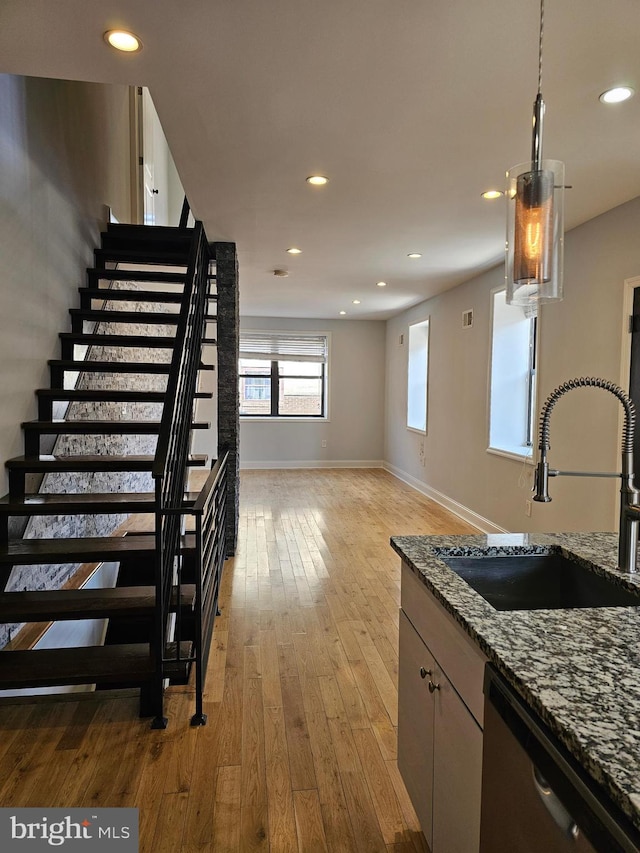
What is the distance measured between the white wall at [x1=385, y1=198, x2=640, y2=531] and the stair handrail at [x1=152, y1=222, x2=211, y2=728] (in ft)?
8.59

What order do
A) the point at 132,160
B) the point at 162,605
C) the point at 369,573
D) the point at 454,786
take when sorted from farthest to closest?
the point at 132,160, the point at 369,573, the point at 162,605, the point at 454,786

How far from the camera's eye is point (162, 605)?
7.10 ft

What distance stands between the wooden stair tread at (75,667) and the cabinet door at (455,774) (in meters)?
1.25

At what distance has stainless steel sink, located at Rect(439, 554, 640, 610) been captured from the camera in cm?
153

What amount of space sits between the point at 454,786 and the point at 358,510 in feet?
A: 15.6

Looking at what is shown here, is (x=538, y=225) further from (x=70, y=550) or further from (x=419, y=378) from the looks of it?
(x=419, y=378)

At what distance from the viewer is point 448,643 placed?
121cm

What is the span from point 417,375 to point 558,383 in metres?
3.83

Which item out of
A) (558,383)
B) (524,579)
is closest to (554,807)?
(524,579)

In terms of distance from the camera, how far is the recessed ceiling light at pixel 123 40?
1710mm

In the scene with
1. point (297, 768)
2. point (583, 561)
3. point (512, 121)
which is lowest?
point (297, 768)

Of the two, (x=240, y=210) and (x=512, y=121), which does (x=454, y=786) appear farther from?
(x=240, y=210)

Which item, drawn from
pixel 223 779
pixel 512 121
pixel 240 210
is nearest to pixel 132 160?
pixel 240 210

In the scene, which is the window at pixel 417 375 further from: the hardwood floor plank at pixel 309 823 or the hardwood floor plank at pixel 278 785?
the hardwood floor plank at pixel 309 823
